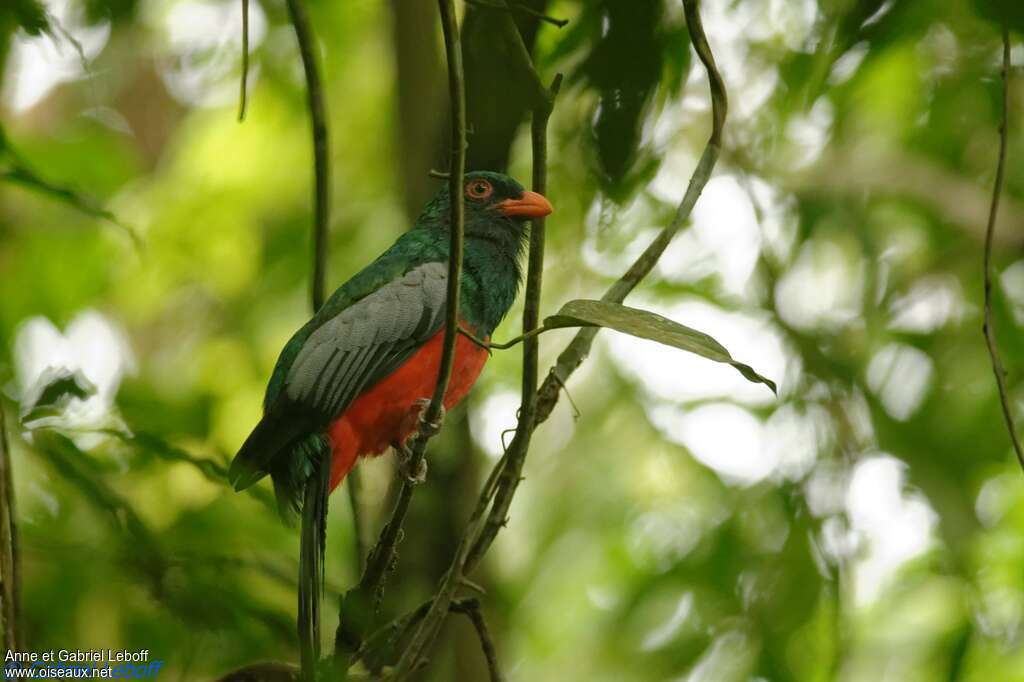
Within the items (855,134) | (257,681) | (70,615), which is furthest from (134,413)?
(855,134)

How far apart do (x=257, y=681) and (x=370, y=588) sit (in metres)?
0.45

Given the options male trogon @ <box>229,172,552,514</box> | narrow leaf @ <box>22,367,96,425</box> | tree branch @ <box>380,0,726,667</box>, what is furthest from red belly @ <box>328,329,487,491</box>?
narrow leaf @ <box>22,367,96,425</box>

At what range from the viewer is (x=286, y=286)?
6465mm

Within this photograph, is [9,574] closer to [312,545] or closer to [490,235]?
[312,545]

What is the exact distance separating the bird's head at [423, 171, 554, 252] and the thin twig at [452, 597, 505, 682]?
146cm

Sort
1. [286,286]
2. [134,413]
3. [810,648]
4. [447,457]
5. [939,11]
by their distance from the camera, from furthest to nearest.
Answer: [286,286] < [447,457] < [810,648] < [134,413] < [939,11]

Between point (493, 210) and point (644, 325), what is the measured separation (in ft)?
6.07

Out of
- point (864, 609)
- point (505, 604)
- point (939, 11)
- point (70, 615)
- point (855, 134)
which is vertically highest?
point (939, 11)

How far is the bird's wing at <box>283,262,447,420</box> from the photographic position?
320cm

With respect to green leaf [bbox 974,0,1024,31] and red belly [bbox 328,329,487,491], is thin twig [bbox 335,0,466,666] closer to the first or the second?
red belly [bbox 328,329,487,491]

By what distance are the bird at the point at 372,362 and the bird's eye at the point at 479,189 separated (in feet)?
0.09

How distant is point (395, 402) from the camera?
341 cm

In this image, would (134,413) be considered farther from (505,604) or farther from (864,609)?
(864,609)

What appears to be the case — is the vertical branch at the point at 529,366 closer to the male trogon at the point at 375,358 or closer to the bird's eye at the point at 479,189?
the male trogon at the point at 375,358
